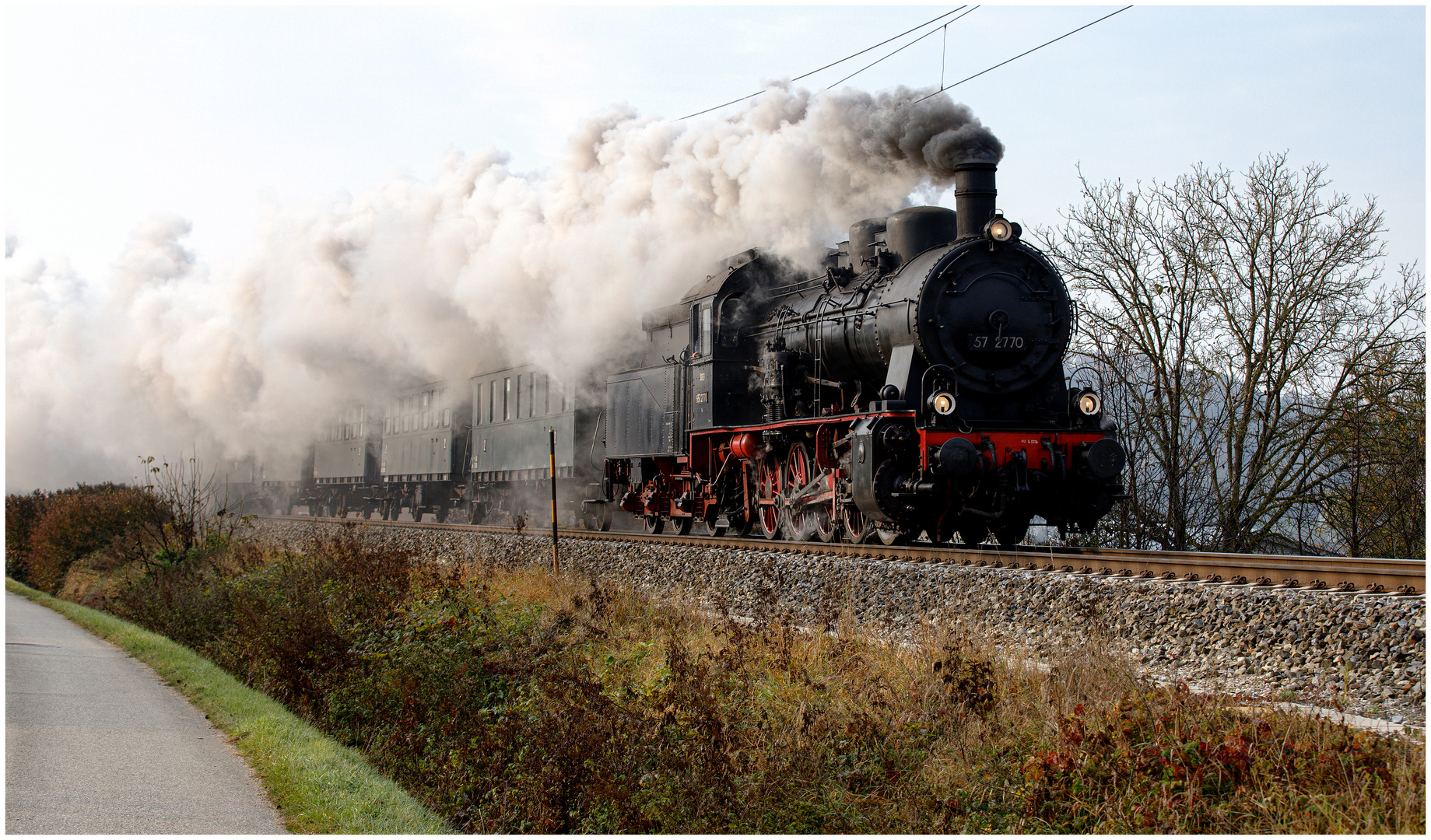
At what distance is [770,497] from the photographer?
14.4 meters

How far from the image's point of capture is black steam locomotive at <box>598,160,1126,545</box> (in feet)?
38.2

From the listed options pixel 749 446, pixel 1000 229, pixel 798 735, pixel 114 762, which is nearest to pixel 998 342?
pixel 1000 229

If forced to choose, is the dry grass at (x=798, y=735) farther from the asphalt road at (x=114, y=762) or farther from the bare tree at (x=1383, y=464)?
the bare tree at (x=1383, y=464)

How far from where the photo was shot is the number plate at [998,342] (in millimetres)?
12125

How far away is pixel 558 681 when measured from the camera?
26.5 feet

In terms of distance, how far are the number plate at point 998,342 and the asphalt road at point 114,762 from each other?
326 inches

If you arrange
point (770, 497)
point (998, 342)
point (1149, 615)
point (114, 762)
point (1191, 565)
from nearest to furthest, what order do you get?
point (114, 762)
point (1149, 615)
point (1191, 565)
point (998, 342)
point (770, 497)

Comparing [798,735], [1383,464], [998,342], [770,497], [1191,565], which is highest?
[998,342]

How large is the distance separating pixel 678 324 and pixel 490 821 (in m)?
10.2

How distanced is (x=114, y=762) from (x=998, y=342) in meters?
9.25

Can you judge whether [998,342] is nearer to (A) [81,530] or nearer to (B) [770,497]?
(B) [770,497]

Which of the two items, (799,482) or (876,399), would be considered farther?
(799,482)

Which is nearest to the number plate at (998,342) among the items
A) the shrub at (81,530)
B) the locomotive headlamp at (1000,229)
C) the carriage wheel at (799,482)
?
the locomotive headlamp at (1000,229)

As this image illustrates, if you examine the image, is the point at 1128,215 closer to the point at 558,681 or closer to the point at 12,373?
the point at 558,681
